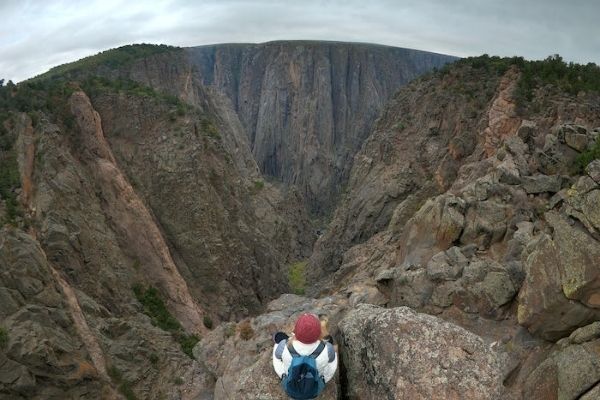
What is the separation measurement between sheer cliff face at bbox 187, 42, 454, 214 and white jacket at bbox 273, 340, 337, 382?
305 ft

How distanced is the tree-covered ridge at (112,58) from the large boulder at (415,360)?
204ft

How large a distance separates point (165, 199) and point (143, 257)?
547 cm

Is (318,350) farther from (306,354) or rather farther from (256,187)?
(256,187)

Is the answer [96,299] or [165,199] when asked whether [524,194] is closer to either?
[96,299]

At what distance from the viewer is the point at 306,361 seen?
26.1 feet

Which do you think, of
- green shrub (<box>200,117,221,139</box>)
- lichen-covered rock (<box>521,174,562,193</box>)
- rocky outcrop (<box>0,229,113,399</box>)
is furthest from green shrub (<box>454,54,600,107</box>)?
rocky outcrop (<box>0,229,113,399</box>)

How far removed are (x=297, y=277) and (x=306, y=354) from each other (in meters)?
50.3

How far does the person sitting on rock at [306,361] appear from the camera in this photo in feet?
25.8

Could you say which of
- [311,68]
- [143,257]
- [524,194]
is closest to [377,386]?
[524,194]

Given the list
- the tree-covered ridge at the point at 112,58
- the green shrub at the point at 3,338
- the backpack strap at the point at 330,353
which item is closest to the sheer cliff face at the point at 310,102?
the tree-covered ridge at the point at 112,58

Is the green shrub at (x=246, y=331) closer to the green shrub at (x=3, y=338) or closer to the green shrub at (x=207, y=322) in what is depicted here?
the green shrub at (x=3, y=338)

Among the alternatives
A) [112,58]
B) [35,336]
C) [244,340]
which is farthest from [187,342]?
[112,58]

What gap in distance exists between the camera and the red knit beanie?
25.6 feet

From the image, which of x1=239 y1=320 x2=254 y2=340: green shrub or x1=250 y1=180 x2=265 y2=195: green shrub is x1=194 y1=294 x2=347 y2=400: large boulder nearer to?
x1=239 y1=320 x2=254 y2=340: green shrub
